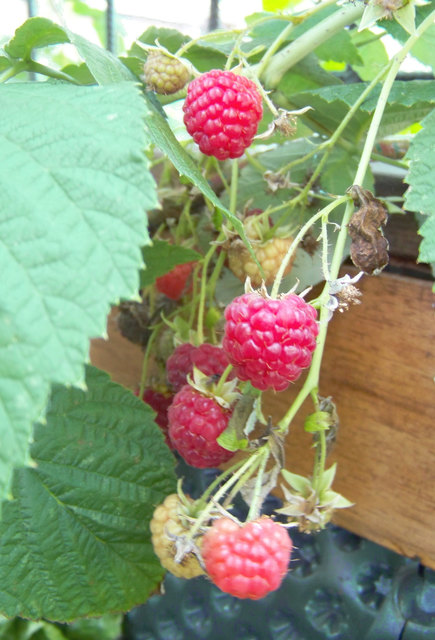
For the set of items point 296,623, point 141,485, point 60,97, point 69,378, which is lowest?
point 296,623

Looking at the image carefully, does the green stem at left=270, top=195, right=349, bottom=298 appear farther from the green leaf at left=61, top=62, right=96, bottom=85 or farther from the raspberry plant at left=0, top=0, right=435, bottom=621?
the green leaf at left=61, top=62, right=96, bottom=85

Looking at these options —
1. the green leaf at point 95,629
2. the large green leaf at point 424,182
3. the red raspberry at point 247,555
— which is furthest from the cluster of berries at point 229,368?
the green leaf at point 95,629

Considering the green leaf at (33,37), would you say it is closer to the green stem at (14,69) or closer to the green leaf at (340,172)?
the green stem at (14,69)

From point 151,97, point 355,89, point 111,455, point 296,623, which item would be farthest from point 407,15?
point 296,623

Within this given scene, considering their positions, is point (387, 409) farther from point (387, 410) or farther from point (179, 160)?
point (179, 160)

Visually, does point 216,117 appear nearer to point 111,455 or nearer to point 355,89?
point 355,89

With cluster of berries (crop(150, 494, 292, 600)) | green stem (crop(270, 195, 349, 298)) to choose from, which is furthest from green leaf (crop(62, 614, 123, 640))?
green stem (crop(270, 195, 349, 298))
